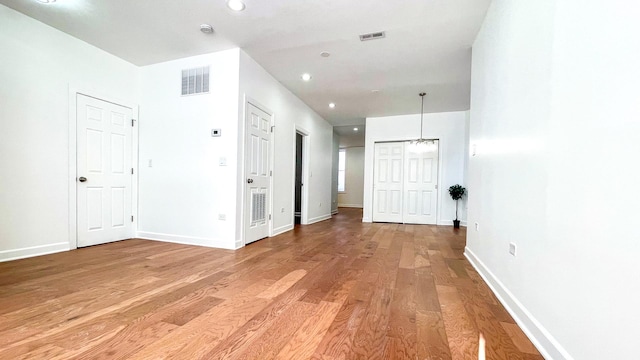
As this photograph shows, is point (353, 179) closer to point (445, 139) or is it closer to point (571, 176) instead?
point (445, 139)

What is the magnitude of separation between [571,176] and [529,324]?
0.93m

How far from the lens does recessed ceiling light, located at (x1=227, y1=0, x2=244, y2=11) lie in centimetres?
267

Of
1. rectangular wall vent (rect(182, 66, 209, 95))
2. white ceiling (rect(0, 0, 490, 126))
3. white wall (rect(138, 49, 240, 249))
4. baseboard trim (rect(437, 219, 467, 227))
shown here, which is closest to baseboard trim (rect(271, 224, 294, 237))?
white wall (rect(138, 49, 240, 249))

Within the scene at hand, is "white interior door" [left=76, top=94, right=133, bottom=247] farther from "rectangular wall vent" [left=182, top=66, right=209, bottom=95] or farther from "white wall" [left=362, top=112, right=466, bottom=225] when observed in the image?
"white wall" [left=362, top=112, right=466, bottom=225]

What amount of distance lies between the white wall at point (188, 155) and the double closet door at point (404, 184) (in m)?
4.28

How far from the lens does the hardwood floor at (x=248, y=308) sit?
1.41 m

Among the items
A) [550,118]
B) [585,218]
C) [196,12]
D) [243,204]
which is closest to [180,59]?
[196,12]

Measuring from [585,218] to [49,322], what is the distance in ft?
9.55

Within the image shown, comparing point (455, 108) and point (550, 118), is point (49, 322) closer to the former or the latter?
point (550, 118)

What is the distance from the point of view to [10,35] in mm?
2881

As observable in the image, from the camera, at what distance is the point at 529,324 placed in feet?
5.22

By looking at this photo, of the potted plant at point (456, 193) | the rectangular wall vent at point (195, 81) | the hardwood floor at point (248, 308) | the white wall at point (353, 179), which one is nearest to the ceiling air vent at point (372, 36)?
the rectangular wall vent at point (195, 81)

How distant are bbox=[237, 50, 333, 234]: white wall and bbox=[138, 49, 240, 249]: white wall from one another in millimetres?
255

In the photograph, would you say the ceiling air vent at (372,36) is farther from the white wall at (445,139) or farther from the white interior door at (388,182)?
the white interior door at (388,182)
